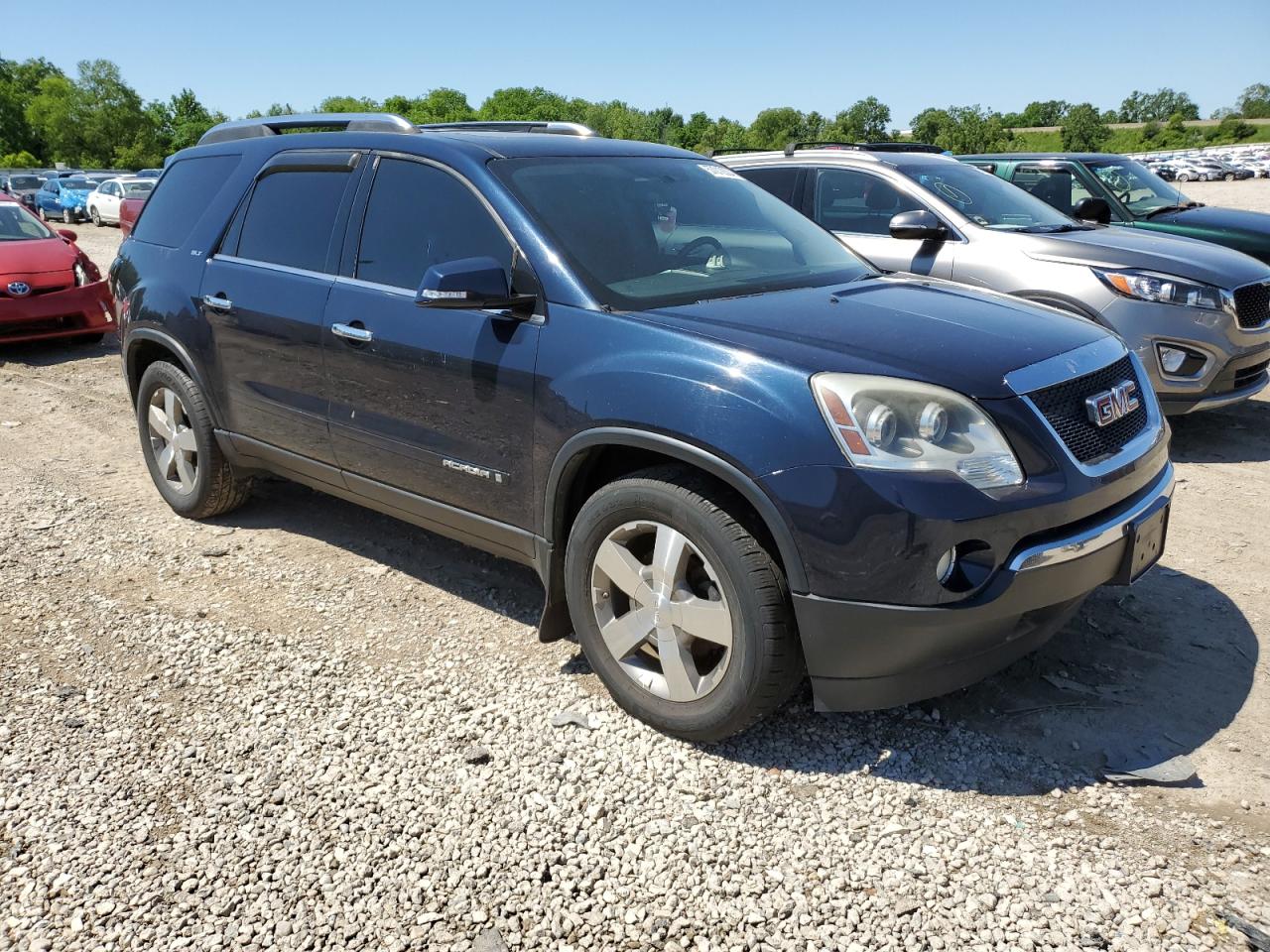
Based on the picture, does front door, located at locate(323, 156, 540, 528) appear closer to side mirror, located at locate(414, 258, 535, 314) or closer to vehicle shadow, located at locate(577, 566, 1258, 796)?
side mirror, located at locate(414, 258, 535, 314)

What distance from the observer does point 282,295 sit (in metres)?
4.18

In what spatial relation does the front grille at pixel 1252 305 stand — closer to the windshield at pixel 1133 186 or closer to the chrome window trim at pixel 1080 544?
the windshield at pixel 1133 186

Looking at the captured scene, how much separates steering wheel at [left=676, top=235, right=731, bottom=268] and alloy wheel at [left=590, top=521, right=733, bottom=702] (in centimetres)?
116

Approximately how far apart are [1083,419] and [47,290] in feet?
33.0

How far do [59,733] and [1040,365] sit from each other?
11.0ft

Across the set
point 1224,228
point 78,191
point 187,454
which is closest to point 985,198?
point 1224,228

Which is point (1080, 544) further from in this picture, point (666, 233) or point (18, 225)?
point (18, 225)

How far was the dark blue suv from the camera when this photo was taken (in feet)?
8.72

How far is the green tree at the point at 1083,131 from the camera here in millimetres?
93812

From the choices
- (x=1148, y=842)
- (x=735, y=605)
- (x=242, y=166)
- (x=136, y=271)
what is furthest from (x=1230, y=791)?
(x=136, y=271)

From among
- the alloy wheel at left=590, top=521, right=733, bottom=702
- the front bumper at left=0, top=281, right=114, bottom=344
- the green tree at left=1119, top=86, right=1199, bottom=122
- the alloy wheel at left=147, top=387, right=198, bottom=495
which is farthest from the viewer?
the green tree at left=1119, top=86, right=1199, bottom=122

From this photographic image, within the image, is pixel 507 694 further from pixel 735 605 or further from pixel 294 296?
pixel 294 296

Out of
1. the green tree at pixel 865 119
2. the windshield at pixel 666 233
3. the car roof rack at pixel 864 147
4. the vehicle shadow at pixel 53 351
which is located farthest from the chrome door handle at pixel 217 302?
the green tree at pixel 865 119

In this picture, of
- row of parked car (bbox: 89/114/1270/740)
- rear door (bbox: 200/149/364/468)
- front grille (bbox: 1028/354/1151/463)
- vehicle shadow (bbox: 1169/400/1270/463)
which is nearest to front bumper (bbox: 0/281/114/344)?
row of parked car (bbox: 89/114/1270/740)
